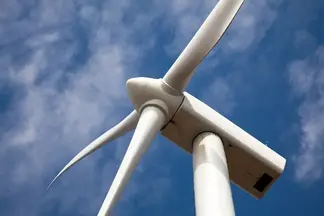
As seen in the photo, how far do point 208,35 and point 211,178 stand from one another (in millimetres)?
2634

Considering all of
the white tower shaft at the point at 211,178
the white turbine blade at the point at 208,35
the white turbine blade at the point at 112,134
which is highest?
the white turbine blade at the point at 208,35

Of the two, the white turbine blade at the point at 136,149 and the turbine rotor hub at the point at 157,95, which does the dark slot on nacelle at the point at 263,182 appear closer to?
the turbine rotor hub at the point at 157,95

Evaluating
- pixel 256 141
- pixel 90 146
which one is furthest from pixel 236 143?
pixel 90 146

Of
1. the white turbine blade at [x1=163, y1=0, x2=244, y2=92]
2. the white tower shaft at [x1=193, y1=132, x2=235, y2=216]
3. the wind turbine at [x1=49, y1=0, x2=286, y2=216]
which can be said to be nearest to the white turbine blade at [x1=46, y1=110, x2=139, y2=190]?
the wind turbine at [x1=49, y1=0, x2=286, y2=216]

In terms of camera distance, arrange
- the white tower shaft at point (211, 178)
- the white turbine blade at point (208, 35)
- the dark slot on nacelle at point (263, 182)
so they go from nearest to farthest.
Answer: the white tower shaft at point (211, 178) → the white turbine blade at point (208, 35) → the dark slot on nacelle at point (263, 182)

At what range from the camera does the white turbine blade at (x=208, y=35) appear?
858cm

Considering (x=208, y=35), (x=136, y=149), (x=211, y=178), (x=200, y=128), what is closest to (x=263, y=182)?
(x=200, y=128)

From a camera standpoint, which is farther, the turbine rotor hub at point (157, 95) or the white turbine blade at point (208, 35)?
the turbine rotor hub at point (157, 95)

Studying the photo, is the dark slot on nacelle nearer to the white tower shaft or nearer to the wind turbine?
the wind turbine

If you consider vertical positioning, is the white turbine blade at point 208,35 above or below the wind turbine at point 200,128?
above

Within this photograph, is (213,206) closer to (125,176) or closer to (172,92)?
(125,176)

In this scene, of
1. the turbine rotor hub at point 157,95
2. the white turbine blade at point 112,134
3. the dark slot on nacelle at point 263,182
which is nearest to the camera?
the turbine rotor hub at point 157,95

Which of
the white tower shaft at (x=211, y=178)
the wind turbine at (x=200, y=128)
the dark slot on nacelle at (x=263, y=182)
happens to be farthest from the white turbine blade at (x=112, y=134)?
the dark slot on nacelle at (x=263, y=182)

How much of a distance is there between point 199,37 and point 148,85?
4.64 feet
